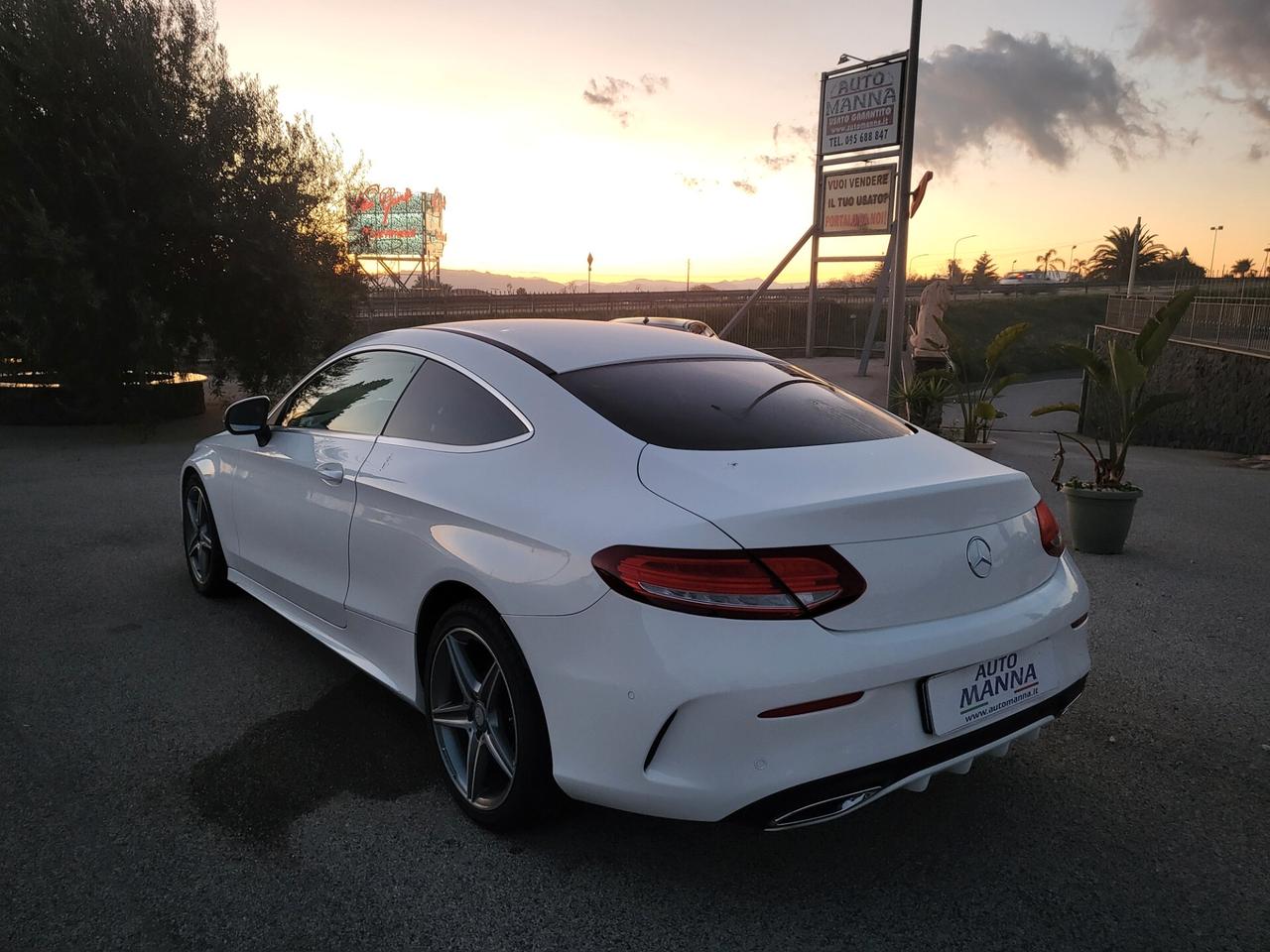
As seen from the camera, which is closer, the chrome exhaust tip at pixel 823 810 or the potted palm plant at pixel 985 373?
the chrome exhaust tip at pixel 823 810

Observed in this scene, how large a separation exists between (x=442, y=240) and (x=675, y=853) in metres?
85.2

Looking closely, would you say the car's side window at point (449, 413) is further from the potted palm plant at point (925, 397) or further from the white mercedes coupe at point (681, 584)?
the potted palm plant at point (925, 397)

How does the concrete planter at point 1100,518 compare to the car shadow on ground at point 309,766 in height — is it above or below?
above

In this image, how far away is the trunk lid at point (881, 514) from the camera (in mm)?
2416

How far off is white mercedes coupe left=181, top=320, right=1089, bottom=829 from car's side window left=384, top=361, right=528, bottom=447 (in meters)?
0.01

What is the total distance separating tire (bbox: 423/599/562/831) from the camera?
272 centimetres

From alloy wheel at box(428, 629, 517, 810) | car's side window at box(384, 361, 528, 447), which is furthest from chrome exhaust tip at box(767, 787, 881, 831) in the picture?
car's side window at box(384, 361, 528, 447)

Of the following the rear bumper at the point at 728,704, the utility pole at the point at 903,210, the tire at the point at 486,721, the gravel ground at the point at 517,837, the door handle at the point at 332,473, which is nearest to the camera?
the rear bumper at the point at 728,704

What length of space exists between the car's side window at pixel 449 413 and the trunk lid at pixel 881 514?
2.13ft

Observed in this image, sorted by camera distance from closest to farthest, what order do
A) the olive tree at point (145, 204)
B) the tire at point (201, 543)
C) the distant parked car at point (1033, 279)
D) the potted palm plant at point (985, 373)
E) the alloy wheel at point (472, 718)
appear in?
the alloy wheel at point (472, 718) → the tire at point (201, 543) → the potted palm plant at point (985, 373) → the olive tree at point (145, 204) → the distant parked car at point (1033, 279)

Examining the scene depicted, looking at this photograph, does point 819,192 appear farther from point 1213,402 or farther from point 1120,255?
point 1120,255

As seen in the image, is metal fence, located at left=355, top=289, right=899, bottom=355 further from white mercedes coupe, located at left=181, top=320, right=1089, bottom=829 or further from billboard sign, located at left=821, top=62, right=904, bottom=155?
white mercedes coupe, located at left=181, top=320, right=1089, bottom=829

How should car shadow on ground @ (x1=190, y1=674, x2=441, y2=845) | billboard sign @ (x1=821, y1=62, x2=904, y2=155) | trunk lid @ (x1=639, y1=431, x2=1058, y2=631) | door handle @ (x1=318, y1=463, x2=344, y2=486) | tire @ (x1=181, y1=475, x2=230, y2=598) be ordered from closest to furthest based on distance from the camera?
trunk lid @ (x1=639, y1=431, x2=1058, y2=631), car shadow on ground @ (x1=190, y1=674, x2=441, y2=845), door handle @ (x1=318, y1=463, x2=344, y2=486), tire @ (x1=181, y1=475, x2=230, y2=598), billboard sign @ (x1=821, y1=62, x2=904, y2=155)

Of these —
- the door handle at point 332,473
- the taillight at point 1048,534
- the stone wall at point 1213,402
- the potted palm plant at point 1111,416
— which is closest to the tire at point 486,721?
the door handle at point 332,473
